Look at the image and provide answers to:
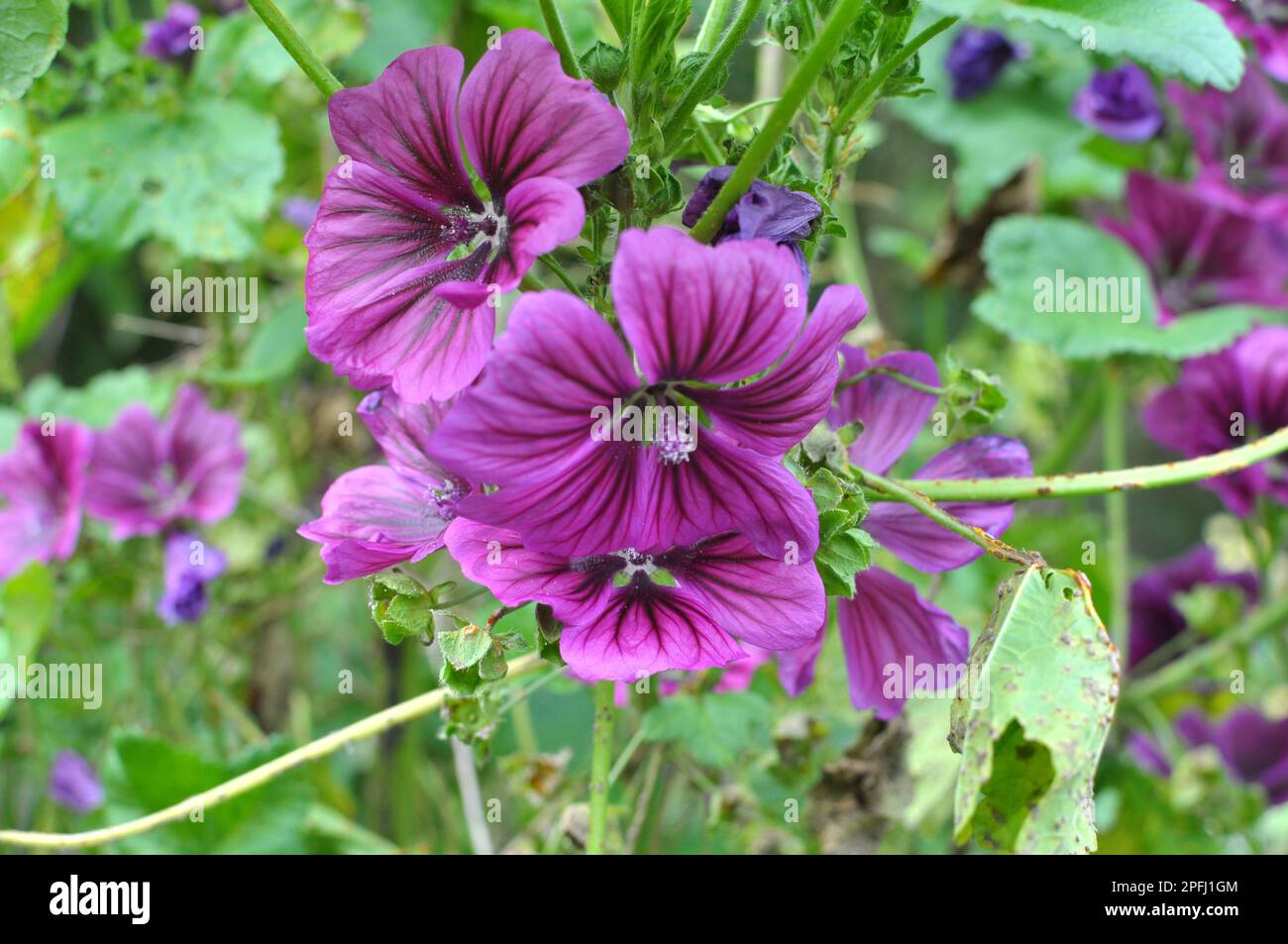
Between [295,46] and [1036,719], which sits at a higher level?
[295,46]

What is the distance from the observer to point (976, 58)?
1.32 meters

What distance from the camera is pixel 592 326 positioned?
0.45m

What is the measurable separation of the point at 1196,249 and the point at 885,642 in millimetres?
831

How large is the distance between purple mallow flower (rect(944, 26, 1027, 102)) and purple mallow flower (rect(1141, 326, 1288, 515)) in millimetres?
398

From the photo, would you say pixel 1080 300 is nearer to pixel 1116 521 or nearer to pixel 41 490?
pixel 1116 521

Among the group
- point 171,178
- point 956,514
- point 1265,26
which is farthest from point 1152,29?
point 171,178

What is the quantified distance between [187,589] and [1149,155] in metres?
1.11

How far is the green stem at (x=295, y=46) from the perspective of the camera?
20.6 inches

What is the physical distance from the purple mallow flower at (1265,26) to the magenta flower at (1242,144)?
0.22 ft

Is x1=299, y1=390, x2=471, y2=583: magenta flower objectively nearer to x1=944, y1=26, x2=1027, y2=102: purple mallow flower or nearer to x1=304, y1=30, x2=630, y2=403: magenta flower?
x1=304, y1=30, x2=630, y2=403: magenta flower

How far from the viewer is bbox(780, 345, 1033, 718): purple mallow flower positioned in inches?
24.7
